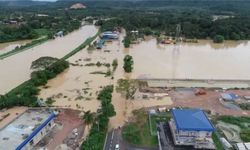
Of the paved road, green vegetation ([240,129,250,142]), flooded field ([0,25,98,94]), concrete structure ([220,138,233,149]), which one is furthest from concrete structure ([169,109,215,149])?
flooded field ([0,25,98,94])

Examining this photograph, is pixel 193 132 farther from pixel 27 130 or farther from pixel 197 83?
pixel 197 83

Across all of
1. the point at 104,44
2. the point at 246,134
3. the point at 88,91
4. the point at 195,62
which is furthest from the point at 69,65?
the point at 246,134

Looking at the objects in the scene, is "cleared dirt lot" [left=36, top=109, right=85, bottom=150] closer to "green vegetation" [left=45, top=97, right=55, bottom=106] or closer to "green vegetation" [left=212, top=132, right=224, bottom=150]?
"green vegetation" [left=45, top=97, right=55, bottom=106]

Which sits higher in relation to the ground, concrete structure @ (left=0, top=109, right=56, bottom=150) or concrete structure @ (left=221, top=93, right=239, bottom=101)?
concrete structure @ (left=0, top=109, right=56, bottom=150)

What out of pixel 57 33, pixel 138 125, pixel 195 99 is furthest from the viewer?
pixel 57 33

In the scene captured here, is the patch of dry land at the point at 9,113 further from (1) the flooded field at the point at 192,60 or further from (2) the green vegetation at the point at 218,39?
(2) the green vegetation at the point at 218,39

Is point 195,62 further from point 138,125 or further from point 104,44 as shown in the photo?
point 138,125
